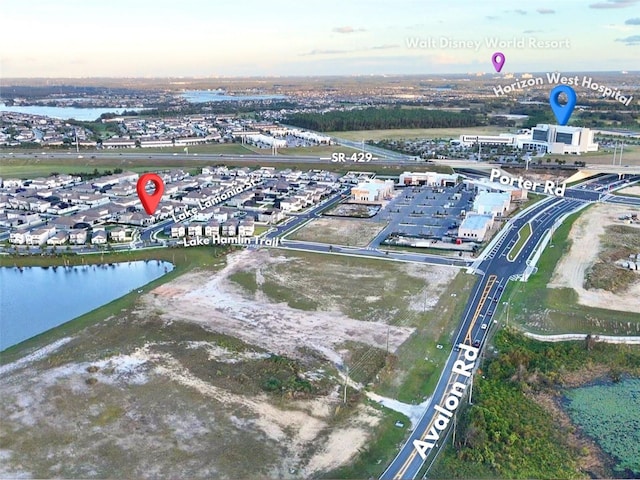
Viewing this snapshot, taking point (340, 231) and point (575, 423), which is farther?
point (340, 231)

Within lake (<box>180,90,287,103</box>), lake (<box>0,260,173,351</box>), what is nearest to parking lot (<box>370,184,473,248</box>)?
lake (<box>0,260,173,351</box>)

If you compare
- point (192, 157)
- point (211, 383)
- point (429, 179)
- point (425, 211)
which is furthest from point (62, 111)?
point (211, 383)

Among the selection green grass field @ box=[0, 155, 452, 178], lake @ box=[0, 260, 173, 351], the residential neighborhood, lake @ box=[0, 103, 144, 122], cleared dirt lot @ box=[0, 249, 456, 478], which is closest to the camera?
cleared dirt lot @ box=[0, 249, 456, 478]

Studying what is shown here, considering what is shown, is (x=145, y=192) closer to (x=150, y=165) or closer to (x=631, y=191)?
(x=150, y=165)

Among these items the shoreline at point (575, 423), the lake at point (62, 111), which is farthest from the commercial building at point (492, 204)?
the lake at point (62, 111)

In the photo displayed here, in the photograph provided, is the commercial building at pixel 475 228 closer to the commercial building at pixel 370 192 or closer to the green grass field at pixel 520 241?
the green grass field at pixel 520 241

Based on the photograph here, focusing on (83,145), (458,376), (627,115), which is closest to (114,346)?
(458,376)

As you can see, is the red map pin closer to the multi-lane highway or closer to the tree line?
the multi-lane highway

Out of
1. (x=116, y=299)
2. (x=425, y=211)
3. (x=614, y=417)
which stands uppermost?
(x=425, y=211)
